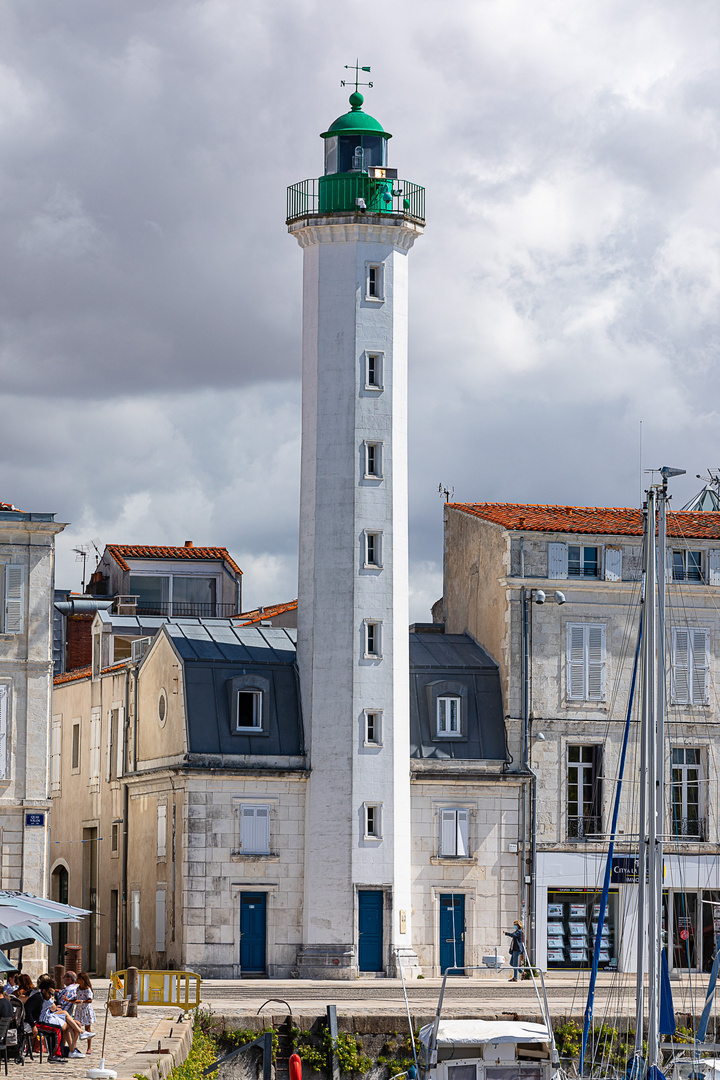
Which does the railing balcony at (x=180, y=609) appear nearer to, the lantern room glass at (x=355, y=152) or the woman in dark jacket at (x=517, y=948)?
the lantern room glass at (x=355, y=152)

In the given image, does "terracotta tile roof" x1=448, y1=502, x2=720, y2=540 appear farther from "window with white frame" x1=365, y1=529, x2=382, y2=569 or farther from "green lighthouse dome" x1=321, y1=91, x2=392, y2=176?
"green lighthouse dome" x1=321, y1=91, x2=392, y2=176

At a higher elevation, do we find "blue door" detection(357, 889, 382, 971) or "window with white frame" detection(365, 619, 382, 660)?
"window with white frame" detection(365, 619, 382, 660)

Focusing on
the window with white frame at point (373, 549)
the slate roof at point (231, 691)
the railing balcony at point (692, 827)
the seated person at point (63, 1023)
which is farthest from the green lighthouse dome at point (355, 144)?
the seated person at point (63, 1023)

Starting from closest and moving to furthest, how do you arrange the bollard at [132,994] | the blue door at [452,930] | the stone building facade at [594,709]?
1. the bollard at [132,994]
2. the blue door at [452,930]
3. the stone building facade at [594,709]

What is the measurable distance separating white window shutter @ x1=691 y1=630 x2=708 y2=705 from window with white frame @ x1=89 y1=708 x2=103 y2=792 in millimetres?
17447

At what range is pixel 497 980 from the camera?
155 feet

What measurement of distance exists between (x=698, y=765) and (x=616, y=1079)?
1715cm

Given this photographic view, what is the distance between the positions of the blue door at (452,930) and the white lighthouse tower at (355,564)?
1.24 meters

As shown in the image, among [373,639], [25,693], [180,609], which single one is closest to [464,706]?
[373,639]

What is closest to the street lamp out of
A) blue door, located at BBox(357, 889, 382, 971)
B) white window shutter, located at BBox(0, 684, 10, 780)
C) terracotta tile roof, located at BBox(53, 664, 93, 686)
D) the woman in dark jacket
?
the woman in dark jacket

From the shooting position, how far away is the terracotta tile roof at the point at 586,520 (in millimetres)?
51844

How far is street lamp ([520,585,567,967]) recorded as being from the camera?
50.2m

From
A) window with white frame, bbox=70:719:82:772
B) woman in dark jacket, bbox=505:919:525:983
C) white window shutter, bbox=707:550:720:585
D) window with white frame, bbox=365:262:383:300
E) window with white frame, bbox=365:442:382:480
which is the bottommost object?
woman in dark jacket, bbox=505:919:525:983

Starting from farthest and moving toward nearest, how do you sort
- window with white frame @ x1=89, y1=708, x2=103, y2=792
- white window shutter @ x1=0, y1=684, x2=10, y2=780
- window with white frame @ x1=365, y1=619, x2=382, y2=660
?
window with white frame @ x1=89, y1=708, x2=103, y2=792
window with white frame @ x1=365, y1=619, x2=382, y2=660
white window shutter @ x1=0, y1=684, x2=10, y2=780
